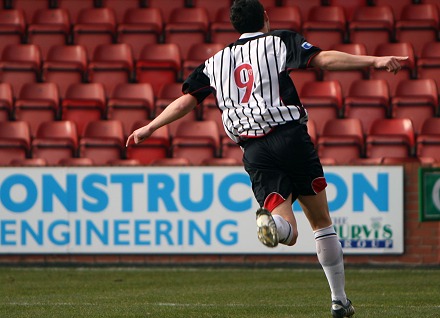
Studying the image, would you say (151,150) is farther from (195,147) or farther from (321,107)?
(321,107)

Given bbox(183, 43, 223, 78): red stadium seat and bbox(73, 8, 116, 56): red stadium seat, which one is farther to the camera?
bbox(73, 8, 116, 56): red stadium seat

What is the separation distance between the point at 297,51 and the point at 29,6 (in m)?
10.8

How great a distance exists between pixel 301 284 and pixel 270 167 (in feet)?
12.8

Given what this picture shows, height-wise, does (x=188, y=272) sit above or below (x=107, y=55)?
below

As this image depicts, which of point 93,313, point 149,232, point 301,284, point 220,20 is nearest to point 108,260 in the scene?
point 149,232

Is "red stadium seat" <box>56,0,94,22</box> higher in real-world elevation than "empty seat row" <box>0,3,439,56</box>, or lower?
higher

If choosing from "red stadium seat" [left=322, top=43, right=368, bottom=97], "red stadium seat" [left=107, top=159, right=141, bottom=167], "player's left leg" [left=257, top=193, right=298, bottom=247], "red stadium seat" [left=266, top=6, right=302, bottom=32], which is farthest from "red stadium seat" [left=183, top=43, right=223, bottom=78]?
"player's left leg" [left=257, top=193, right=298, bottom=247]

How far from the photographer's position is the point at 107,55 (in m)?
14.4

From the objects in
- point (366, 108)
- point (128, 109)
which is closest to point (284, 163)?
point (366, 108)

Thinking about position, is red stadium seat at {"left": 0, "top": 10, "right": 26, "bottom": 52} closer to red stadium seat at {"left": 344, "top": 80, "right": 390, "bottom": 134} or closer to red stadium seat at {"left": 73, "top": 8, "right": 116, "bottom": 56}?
red stadium seat at {"left": 73, "top": 8, "right": 116, "bottom": 56}

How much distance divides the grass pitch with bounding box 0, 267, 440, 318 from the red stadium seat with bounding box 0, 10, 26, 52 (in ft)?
16.1

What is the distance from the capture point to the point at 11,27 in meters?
14.9

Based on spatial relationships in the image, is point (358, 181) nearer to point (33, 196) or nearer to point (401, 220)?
point (401, 220)

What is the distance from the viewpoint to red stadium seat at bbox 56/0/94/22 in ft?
51.1
